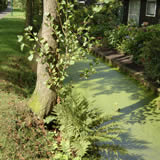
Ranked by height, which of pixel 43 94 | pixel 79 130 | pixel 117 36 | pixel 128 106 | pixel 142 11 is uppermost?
pixel 142 11

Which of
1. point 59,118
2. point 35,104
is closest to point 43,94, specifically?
point 35,104

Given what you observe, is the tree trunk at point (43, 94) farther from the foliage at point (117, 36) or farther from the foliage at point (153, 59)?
the foliage at point (117, 36)

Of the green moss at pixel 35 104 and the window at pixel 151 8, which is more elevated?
the window at pixel 151 8

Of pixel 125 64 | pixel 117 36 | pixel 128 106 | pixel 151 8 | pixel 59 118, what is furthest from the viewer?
pixel 151 8

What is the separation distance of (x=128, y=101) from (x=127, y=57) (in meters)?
5.16

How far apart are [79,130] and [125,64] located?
6979 millimetres

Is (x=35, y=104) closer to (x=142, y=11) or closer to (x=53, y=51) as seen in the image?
(x=53, y=51)

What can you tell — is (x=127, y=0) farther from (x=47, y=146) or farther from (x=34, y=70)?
(x=47, y=146)

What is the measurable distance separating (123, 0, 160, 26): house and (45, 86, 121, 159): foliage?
527 inches

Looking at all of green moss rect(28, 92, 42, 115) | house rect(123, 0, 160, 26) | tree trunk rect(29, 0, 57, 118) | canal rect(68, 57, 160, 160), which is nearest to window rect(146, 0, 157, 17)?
house rect(123, 0, 160, 26)

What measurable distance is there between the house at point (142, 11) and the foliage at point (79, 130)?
43.9 ft

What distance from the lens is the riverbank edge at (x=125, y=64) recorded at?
847cm

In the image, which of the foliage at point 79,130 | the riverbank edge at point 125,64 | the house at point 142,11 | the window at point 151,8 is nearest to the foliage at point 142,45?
the riverbank edge at point 125,64

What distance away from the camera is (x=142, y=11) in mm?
20281
